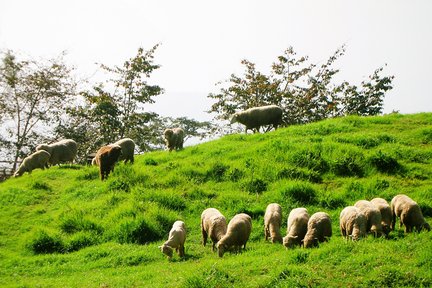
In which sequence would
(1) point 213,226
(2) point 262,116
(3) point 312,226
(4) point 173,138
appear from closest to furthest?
(3) point 312,226 < (1) point 213,226 < (4) point 173,138 < (2) point 262,116

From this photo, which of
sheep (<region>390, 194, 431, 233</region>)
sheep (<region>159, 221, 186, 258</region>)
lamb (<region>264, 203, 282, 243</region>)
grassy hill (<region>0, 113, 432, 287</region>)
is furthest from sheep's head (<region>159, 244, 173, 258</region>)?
sheep (<region>390, 194, 431, 233</region>)

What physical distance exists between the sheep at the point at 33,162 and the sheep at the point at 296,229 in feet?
51.8

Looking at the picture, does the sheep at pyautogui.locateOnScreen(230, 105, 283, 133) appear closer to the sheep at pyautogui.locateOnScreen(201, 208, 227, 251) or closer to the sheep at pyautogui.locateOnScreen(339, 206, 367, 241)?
the sheep at pyautogui.locateOnScreen(201, 208, 227, 251)

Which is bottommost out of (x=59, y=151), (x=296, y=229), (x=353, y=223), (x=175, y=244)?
(x=175, y=244)

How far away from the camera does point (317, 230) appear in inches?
423

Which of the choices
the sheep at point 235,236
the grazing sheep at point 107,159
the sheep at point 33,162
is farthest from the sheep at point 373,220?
the sheep at point 33,162

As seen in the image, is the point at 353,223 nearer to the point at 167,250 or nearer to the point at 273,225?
the point at 273,225

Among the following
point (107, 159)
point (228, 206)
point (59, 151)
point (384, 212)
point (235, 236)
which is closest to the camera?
A: point (235, 236)

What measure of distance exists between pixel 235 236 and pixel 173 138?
11.9 m

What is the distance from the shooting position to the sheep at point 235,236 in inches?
429

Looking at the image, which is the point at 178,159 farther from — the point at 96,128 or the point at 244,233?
the point at 96,128

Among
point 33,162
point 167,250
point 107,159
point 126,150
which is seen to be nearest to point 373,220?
point 167,250

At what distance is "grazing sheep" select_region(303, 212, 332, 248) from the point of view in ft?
34.4

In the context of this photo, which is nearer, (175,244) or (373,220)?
(373,220)
